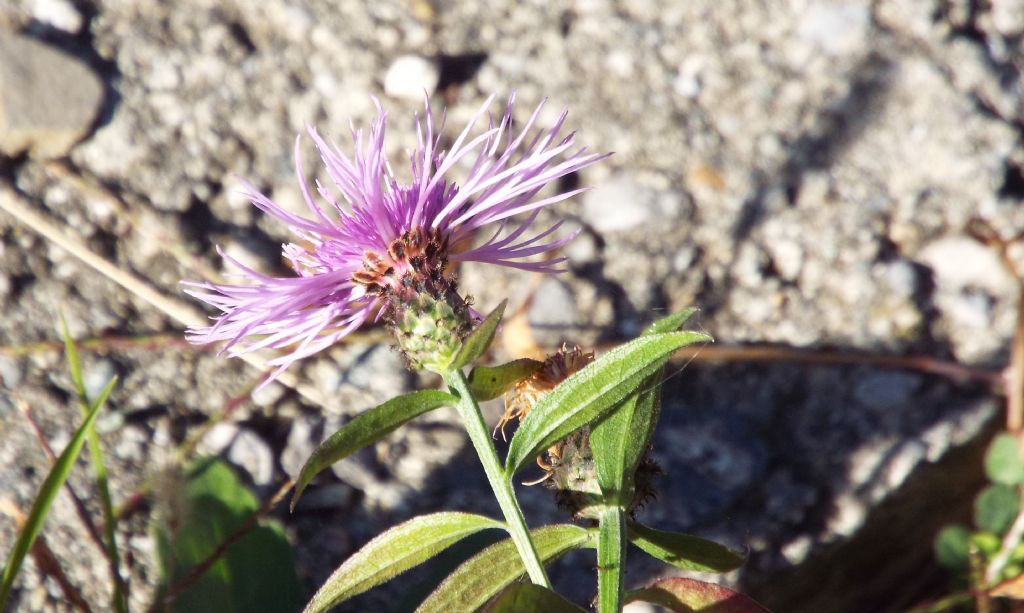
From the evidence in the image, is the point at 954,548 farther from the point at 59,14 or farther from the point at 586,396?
the point at 59,14

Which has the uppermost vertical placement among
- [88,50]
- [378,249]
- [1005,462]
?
[88,50]

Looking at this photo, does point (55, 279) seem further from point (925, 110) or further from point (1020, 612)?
point (1020, 612)

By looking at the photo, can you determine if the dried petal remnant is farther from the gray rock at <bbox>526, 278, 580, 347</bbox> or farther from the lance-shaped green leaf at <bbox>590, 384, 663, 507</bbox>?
the gray rock at <bbox>526, 278, 580, 347</bbox>

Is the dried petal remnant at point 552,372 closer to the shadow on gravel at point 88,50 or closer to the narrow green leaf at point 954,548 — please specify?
the narrow green leaf at point 954,548

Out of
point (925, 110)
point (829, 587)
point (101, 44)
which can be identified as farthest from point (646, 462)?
point (101, 44)

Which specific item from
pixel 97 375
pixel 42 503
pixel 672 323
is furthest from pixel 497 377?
pixel 97 375

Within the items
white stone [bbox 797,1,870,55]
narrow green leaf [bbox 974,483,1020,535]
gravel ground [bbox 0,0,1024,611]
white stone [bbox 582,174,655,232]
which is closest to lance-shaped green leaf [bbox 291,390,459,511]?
gravel ground [bbox 0,0,1024,611]
